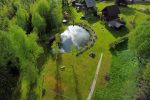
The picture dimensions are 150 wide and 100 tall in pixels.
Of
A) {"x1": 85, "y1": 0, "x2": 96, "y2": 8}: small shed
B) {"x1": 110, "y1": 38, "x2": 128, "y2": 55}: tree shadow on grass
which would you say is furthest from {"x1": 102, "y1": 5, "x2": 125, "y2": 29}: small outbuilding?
{"x1": 110, "y1": 38, "x2": 128, "y2": 55}: tree shadow on grass

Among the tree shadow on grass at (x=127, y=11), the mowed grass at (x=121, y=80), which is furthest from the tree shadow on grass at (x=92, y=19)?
the mowed grass at (x=121, y=80)

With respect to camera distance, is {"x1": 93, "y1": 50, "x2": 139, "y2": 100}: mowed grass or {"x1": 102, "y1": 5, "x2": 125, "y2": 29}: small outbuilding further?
{"x1": 102, "y1": 5, "x2": 125, "y2": 29}: small outbuilding

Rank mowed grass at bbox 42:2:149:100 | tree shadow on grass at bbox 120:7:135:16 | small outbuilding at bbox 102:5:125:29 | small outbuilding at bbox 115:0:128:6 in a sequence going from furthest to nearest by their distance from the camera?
1. small outbuilding at bbox 115:0:128:6
2. tree shadow on grass at bbox 120:7:135:16
3. small outbuilding at bbox 102:5:125:29
4. mowed grass at bbox 42:2:149:100

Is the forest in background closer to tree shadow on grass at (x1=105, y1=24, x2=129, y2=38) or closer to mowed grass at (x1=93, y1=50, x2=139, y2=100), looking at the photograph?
mowed grass at (x1=93, y1=50, x2=139, y2=100)

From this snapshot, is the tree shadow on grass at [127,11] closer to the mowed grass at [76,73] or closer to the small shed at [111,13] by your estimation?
the small shed at [111,13]

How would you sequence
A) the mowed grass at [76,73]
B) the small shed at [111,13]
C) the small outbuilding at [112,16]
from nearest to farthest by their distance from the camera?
1. the mowed grass at [76,73]
2. the small outbuilding at [112,16]
3. the small shed at [111,13]

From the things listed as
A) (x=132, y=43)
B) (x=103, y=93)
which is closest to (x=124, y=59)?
(x=132, y=43)

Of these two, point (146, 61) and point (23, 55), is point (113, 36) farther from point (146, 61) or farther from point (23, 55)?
point (23, 55)
